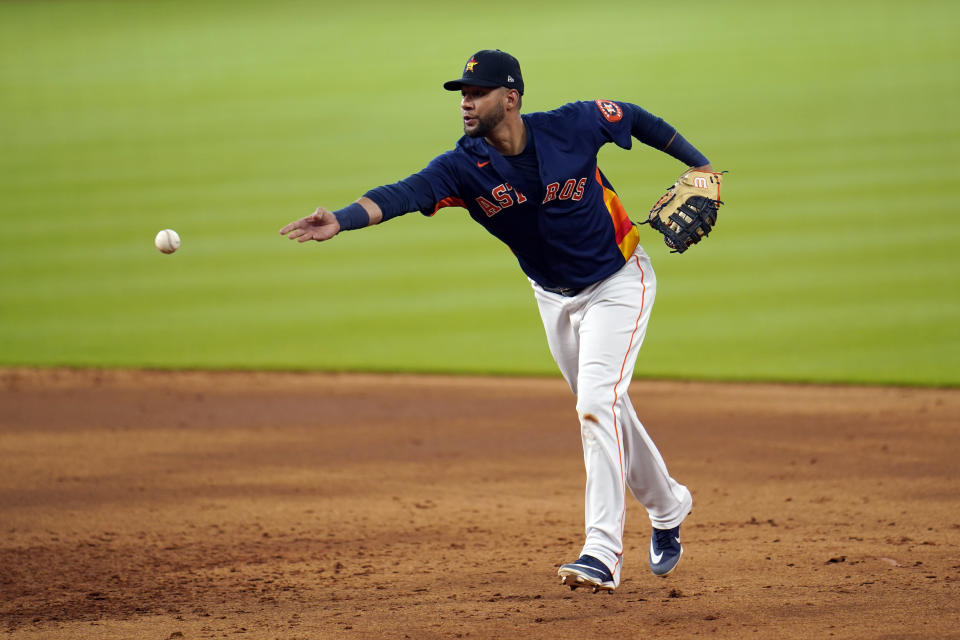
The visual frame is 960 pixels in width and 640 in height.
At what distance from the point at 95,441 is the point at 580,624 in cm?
480

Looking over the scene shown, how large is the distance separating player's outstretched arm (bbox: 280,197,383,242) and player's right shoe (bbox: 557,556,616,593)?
61.2 inches

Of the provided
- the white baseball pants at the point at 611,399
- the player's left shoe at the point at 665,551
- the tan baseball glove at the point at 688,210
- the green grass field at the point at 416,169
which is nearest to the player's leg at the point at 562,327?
the white baseball pants at the point at 611,399

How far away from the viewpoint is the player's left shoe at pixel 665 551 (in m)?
4.82

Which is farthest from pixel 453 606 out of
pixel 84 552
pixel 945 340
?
pixel 945 340

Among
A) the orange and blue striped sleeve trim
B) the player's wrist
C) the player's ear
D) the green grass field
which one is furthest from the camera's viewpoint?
the green grass field

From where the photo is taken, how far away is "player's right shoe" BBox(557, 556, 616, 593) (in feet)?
13.7

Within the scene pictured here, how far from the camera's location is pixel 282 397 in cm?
910

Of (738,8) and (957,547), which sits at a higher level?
(738,8)

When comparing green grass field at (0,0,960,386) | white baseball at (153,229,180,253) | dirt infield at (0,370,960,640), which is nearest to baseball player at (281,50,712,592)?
dirt infield at (0,370,960,640)

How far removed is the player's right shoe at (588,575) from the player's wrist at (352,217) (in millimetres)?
1564

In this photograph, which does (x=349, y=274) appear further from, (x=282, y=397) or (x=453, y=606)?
(x=453, y=606)

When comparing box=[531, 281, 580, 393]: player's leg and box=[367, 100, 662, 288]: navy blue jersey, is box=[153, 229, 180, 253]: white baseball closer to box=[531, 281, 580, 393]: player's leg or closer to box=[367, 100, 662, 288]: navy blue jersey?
box=[367, 100, 662, 288]: navy blue jersey

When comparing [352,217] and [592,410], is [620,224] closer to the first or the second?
[592,410]

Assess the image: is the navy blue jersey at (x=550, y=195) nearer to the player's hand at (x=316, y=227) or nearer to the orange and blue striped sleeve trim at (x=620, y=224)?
the orange and blue striped sleeve trim at (x=620, y=224)
